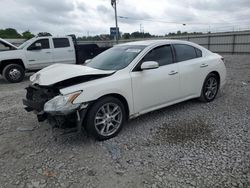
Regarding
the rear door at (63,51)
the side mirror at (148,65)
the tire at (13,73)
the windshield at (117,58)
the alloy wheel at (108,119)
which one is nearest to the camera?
the alloy wheel at (108,119)

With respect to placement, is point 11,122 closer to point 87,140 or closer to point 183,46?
point 87,140

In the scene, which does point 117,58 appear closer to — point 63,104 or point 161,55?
point 161,55

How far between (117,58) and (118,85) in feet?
2.88

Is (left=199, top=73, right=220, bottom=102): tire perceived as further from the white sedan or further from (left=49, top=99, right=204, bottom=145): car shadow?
(left=49, top=99, right=204, bottom=145): car shadow

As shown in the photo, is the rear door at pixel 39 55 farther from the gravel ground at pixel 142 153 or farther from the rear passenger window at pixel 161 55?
the rear passenger window at pixel 161 55

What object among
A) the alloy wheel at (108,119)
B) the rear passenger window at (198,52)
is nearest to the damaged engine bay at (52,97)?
the alloy wheel at (108,119)

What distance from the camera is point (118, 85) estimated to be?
3.93m

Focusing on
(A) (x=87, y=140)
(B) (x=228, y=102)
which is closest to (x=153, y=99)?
(A) (x=87, y=140)

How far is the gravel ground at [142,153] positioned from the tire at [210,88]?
1.79 ft

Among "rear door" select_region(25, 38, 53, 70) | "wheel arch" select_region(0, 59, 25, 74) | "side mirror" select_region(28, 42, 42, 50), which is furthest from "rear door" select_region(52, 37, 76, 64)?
"wheel arch" select_region(0, 59, 25, 74)

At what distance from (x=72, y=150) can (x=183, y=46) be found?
318 cm

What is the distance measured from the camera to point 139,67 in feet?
13.9

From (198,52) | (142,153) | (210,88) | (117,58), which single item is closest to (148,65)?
(117,58)

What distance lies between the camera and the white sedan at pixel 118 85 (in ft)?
11.7
